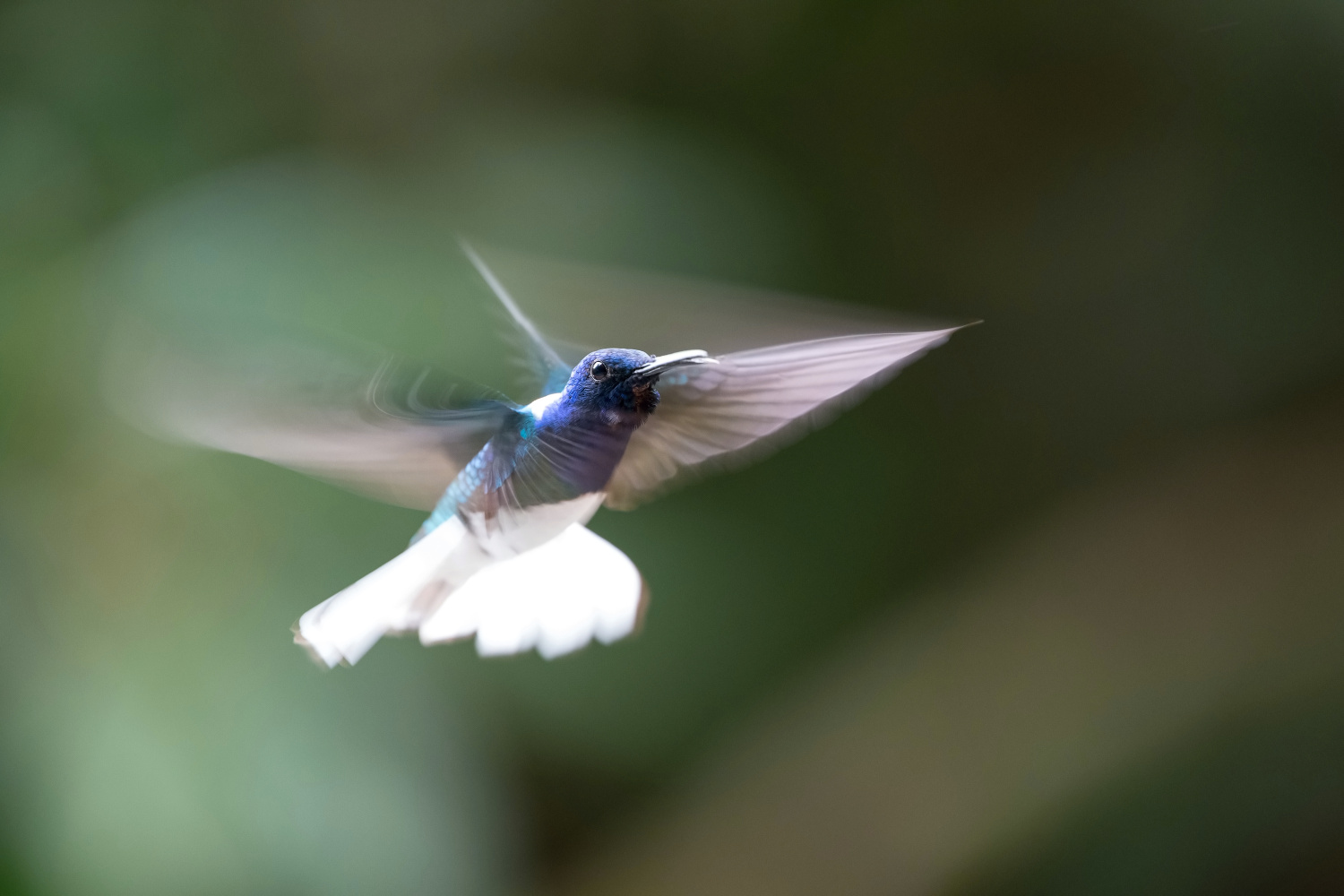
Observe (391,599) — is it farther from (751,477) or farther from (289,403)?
(751,477)

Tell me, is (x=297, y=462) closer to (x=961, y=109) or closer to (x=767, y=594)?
(x=767, y=594)

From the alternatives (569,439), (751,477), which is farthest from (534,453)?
(751,477)

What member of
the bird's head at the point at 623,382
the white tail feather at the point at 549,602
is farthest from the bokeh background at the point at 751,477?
the bird's head at the point at 623,382

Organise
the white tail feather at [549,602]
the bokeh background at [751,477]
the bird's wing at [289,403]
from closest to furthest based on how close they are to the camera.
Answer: the bird's wing at [289,403] → the white tail feather at [549,602] → the bokeh background at [751,477]

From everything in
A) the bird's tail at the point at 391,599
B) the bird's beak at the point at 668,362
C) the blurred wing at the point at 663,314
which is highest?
the blurred wing at the point at 663,314

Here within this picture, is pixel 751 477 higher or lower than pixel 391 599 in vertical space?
higher

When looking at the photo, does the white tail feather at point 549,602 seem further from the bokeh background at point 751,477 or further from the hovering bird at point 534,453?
the bokeh background at point 751,477

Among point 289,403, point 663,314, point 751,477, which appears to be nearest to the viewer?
point 289,403
